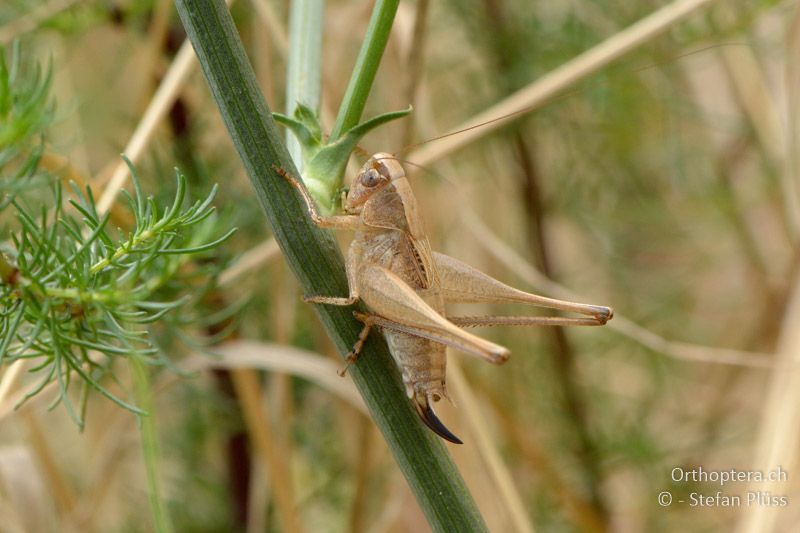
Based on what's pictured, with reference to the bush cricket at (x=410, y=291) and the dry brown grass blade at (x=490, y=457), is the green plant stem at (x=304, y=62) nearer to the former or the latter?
the bush cricket at (x=410, y=291)

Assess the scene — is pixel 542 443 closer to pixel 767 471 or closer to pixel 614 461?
pixel 614 461

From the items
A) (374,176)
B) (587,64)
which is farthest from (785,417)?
(374,176)

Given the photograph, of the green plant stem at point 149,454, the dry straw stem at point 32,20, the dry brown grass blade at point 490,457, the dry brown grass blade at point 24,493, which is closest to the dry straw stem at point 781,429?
the dry brown grass blade at point 490,457

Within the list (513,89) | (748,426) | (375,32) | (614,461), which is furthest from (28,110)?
(748,426)

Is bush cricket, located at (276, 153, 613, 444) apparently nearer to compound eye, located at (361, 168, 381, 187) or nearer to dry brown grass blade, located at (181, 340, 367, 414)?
compound eye, located at (361, 168, 381, 187)

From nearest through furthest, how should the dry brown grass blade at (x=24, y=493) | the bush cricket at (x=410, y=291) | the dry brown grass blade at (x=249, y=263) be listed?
1. the bush cricket at (x=410, y=291)
2. the dry brown grass blade at (x=24, y=493)
3. the dry brown grass blade at (x=249, y=263)

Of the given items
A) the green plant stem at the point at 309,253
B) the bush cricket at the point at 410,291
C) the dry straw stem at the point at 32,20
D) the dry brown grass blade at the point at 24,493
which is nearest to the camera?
the green plant stem at the point at 309,253
